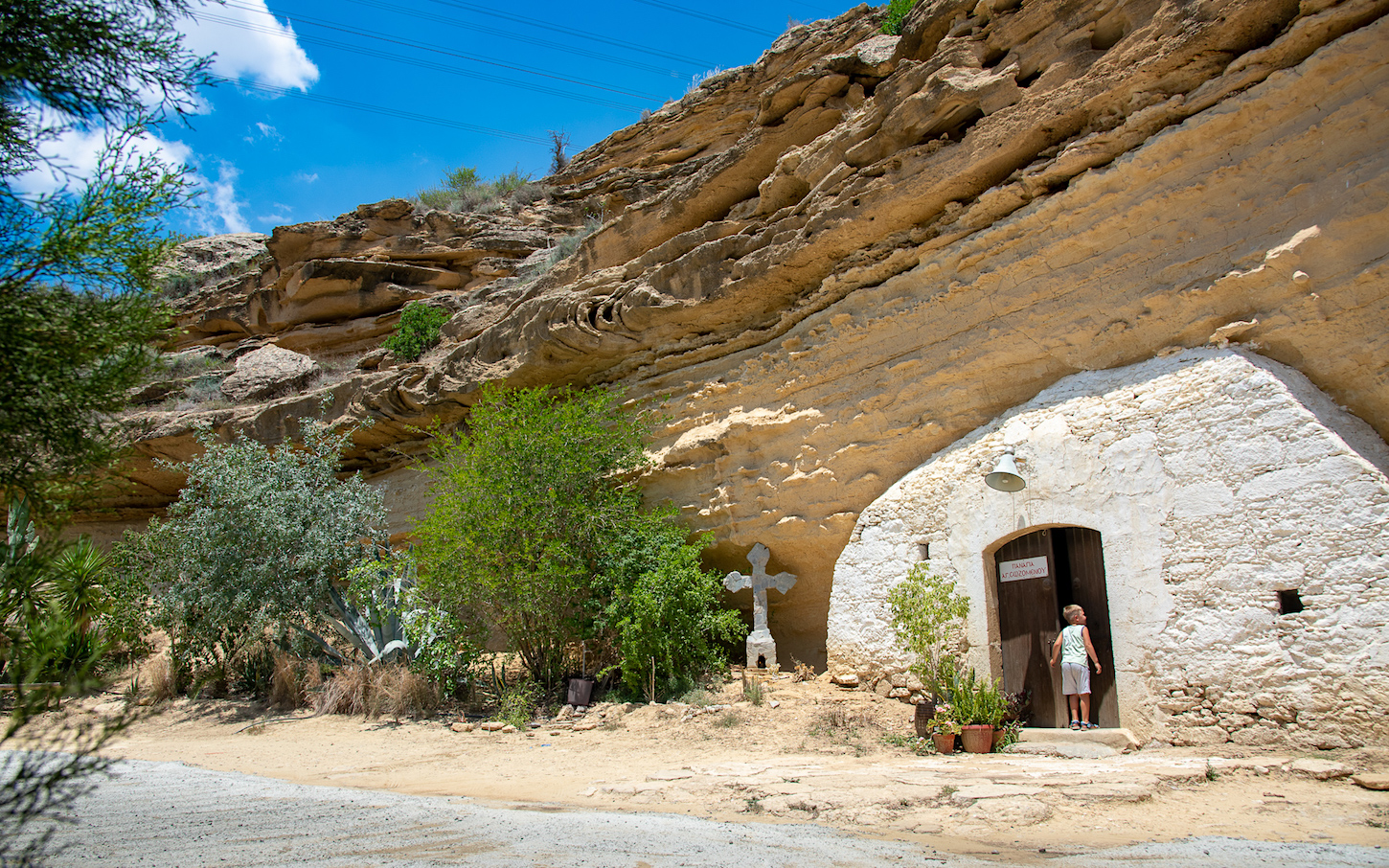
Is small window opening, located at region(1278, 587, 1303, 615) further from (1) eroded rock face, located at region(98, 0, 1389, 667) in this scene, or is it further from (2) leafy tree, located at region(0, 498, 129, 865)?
(2) leafy tree, located at region(0, 498, 129, 865)

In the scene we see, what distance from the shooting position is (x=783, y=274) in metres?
10.7

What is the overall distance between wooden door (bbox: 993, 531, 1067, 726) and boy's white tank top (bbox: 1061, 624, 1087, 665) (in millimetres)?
445

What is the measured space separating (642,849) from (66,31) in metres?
4.91

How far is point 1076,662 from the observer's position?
6879 millimetres

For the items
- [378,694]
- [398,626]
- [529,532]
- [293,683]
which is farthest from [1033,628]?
[293,683]

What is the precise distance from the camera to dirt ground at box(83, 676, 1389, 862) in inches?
175

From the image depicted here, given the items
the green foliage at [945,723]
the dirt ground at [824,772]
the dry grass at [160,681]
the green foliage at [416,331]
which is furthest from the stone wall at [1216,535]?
the green foliage at [416,331]

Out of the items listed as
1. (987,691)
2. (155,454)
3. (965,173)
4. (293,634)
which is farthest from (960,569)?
(155,454)

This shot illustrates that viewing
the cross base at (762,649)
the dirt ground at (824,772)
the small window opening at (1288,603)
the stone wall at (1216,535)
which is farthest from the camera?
the cross base at (762,649)

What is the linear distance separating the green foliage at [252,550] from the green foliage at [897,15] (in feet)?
36.2

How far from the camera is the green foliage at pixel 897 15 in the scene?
13.1 metres

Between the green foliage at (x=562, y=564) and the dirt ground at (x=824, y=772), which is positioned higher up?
the green foliage at (x=562, y=564)

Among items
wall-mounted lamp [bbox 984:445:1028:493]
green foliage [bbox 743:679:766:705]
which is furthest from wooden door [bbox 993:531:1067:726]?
green foliage [bbox 743:679:766:705]

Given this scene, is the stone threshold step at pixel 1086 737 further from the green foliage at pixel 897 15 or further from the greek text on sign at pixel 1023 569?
the green foliage at pixel 897 15
